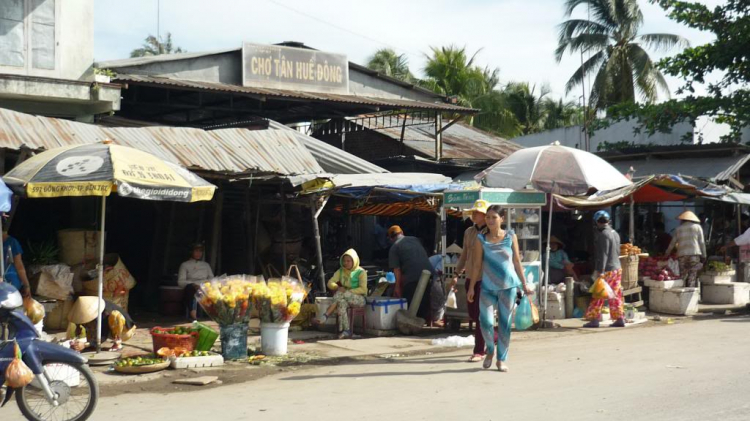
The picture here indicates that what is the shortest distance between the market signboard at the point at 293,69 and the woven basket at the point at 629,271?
9843 millimetres

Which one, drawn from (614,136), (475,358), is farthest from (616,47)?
(475,358)

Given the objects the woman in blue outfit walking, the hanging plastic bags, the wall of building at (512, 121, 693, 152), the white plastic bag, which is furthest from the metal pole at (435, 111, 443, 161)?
the woman in blue outfit walking

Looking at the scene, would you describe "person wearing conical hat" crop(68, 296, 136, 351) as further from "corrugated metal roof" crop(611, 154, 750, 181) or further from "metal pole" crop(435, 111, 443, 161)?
"corrugated metal roof" crop(611, 154, 750, 181)

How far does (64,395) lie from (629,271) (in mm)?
10798

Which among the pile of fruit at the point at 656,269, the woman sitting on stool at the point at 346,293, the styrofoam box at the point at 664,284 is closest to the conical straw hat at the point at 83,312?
the woman sitting on stool at the point at 346,293

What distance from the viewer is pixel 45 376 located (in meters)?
6.54

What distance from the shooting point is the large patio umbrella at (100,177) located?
364 inches

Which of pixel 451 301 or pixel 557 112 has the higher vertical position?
pixel 557 112

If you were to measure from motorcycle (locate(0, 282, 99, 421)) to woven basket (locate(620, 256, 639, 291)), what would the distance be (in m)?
10.5

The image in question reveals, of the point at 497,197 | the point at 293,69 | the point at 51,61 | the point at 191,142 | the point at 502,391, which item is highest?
the point at 293,69

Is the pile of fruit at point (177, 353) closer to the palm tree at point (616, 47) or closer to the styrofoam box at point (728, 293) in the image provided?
the styrofoam box at point (728, 293)

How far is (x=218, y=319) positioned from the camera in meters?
9.84

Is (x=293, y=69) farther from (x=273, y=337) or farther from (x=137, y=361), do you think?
(x=137, y=361)

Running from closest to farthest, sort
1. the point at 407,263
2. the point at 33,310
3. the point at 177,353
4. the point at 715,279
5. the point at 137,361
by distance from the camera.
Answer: the point at 137,361
the point at 33,310
the point at 177,353
the point at 407,263
the point at 715,279
